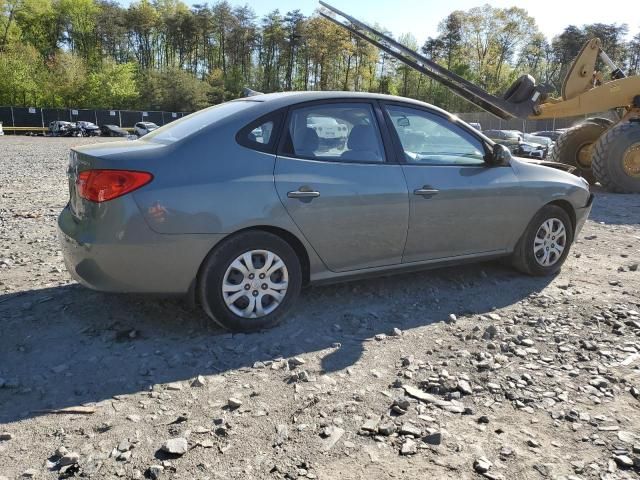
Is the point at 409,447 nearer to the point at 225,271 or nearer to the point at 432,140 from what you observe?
the point at 225,271

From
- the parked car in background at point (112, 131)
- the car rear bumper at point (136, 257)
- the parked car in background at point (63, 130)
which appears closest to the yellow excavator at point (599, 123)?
the car rear bumper at point (136, 257)

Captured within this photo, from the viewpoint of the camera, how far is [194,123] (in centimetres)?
411

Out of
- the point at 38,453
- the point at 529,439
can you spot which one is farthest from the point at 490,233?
the point at 38,453

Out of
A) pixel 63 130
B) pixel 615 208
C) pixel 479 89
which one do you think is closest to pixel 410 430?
pixel 479 89

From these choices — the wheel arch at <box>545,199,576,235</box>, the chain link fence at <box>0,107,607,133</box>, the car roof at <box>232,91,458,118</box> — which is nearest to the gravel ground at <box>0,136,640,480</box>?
the wheel arch at <box>545,199,576,235</box>

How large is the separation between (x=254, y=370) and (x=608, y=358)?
2.30 metres

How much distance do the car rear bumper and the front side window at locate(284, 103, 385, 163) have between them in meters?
0.96

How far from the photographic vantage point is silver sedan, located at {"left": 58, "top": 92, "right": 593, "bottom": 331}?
3558 millimetres

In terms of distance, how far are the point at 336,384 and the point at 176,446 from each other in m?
1.02

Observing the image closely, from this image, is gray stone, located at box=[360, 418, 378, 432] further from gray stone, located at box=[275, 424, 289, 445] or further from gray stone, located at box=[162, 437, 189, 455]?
gray stone, located at box=[162, 437, 189, 455]

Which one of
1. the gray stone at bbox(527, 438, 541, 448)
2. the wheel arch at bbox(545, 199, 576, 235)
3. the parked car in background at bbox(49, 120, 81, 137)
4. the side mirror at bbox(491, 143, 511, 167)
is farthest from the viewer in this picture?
the parked car in background at bbox(49, 120, 81, 137)

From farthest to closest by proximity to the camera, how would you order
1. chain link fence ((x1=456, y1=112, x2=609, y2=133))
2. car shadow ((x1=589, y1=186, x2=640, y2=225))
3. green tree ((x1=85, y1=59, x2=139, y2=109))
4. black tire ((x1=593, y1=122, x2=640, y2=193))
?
green tree ((x1=85, y1=59, x2=139, y2=109)) → chain link fence ((x1=456, y1=112, x2=609, y2=133)) → black tire ((x1=593, y1=122, x2=640, y2=193)) → car shadow ((x1=589, y1=186, x2=640, y2=225))

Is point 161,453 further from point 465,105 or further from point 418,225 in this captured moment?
point 465,105

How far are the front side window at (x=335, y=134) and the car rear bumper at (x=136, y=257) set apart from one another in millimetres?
959
